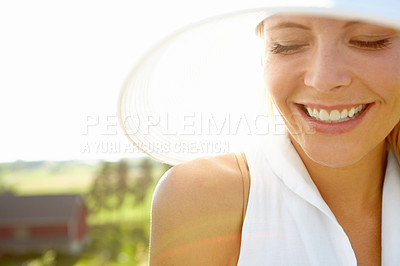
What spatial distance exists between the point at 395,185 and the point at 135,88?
0.98 metres

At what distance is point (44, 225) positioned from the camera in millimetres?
37312

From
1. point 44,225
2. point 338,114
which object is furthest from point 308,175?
point 44,225

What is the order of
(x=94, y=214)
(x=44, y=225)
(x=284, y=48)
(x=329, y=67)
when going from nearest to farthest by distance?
1. (x=329, y=67)
2. (x=284, y=48)
3. (x=44, y=225)
4. (x=94, y=214)

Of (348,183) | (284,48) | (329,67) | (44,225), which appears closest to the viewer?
(329,67)

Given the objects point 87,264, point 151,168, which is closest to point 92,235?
point 87,264

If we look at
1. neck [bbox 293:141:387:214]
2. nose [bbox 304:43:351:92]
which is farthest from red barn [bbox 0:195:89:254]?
nose [bbox 304:43:351:92]

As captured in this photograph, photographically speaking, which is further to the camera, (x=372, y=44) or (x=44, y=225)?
(x=44, y=225)

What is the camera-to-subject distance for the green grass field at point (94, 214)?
38500 millimetres

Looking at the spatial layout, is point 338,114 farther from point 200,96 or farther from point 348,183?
point 200,96

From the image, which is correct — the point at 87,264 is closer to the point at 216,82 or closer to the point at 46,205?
the point at 46,205

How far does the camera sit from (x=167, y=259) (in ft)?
5.06

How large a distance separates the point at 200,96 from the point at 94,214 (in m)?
39.6

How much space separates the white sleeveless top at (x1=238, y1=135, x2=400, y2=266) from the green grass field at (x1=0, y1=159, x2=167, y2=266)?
118ft

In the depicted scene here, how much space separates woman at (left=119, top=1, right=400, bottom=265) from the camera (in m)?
1.24
